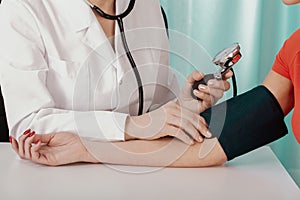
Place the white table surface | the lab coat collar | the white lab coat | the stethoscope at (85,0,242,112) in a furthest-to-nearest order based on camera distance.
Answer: the lab coat collar, the white lab coat, the stethoscope at (85,0,242,112), the white table surface

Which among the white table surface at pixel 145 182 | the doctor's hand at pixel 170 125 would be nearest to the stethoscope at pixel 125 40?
the doctor's hand at pixel 170 125

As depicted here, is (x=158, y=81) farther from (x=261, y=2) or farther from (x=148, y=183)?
(x=261, y=2)

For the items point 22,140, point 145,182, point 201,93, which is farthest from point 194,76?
point 22,140

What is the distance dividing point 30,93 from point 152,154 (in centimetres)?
31

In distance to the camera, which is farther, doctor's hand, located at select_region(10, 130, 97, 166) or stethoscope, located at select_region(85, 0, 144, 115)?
stethoscope, located at select_region(85, 0, 144, 115)

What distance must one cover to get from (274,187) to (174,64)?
36 centimetres

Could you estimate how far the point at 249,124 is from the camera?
123 centimetres

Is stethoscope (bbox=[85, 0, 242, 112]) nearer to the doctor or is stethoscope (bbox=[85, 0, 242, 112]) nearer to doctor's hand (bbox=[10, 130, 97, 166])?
the doctor

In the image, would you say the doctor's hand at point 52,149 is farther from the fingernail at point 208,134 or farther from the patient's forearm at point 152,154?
the fingernail at point 208,134

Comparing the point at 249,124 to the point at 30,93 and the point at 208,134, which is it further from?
the point at 30,93

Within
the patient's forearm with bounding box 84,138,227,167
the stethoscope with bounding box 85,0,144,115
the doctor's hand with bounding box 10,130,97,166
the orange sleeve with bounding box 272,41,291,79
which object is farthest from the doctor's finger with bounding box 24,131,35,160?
the orange sleeve with bounding box 272,41,291,79

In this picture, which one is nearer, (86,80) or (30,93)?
(30,93)

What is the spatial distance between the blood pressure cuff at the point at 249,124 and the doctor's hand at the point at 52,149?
0.27 metres

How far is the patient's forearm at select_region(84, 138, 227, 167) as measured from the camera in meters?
1.20
